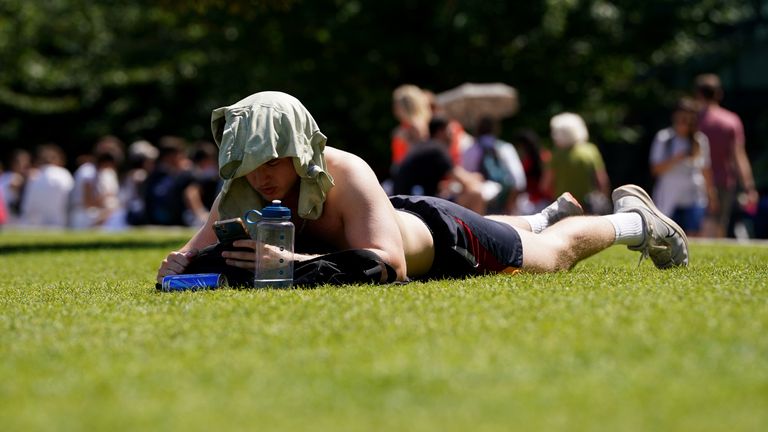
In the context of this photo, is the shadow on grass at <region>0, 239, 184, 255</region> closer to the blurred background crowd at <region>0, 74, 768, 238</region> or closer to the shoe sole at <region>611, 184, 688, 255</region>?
the blurred background crowd at <region>0, 74, 768, 238</region>

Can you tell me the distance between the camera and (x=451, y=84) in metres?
21.4

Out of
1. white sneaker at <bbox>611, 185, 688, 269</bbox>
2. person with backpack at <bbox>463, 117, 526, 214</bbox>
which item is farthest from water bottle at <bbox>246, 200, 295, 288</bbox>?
person with backpack at <bbox>463, 117, 526, 214</bbox>

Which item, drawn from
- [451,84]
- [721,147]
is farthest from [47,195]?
[721,147]

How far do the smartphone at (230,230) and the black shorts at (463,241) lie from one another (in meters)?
0.96

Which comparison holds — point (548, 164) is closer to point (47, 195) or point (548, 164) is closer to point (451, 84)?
point (451, 84)

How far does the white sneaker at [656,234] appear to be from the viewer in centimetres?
670

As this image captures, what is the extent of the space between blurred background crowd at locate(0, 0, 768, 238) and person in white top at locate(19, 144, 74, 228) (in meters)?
0.03

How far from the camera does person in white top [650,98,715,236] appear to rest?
13023 millimetres

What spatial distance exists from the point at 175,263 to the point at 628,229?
2.43m

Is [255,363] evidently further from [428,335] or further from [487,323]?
[487,323]

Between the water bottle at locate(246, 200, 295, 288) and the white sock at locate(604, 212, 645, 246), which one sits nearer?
the water bottle at locate(246, 200, 295, 288)

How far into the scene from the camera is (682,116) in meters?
12.9

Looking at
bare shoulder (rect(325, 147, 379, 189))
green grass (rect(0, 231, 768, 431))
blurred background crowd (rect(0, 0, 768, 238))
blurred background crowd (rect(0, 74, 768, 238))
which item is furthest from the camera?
blurred background crowd (rect(0, 0, 768, 238))

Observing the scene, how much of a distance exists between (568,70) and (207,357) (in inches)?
711
